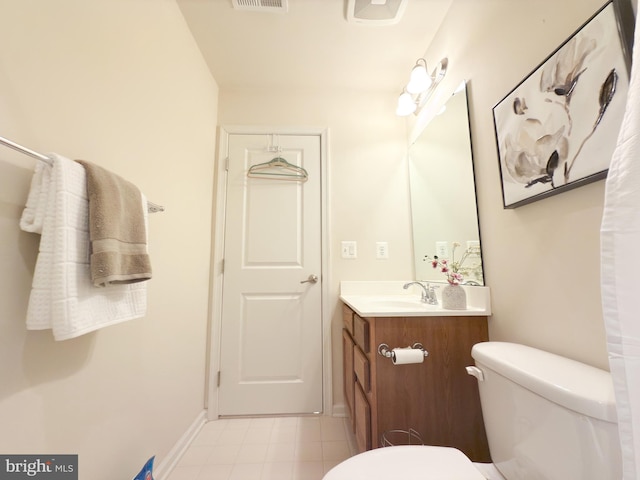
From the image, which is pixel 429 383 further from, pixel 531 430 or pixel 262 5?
pixel 262 5

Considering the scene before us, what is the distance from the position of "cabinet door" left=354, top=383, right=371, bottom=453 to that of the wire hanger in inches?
56.4

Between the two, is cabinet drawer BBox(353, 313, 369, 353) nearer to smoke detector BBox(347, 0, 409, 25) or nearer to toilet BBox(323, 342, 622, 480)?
toilet BBox(323, 342, 622, 480)

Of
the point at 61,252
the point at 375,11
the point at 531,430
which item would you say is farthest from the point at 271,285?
the point at 375,11

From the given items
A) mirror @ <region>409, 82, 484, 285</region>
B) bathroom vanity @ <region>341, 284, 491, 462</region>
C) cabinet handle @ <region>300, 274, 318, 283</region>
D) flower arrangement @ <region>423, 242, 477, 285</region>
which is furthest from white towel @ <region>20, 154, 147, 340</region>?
mirror @ <region>409, 82, 484, 285</region>

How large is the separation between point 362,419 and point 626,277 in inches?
42.8

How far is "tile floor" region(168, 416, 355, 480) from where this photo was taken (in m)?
1.21

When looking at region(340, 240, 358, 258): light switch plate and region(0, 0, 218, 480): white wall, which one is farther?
region(340, 240, 358, 258): light switch plate

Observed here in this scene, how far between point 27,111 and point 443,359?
1577 mm

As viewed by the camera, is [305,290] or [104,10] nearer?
[104,10]

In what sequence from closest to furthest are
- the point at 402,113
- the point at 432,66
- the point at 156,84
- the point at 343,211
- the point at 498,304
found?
1. the point at 498,304
2. the point at 156,84
3. the point at 432,66
4. the point at 402,113
5. the point at 343,211

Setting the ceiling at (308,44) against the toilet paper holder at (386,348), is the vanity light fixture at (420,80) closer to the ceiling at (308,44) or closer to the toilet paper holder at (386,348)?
the ceiling at (308,44)

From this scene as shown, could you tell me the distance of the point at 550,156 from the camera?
0.80 m

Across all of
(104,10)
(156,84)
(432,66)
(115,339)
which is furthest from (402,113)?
(115,339)

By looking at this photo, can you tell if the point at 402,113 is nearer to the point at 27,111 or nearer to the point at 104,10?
the point at 104,10
